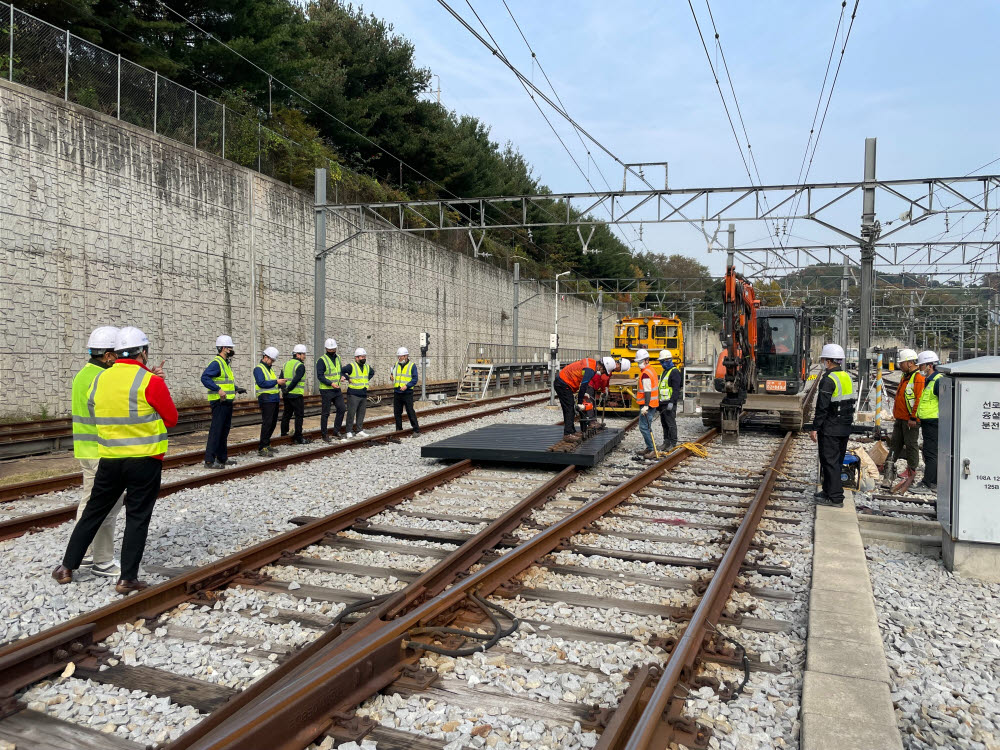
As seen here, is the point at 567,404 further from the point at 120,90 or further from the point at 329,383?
the point at 120,90

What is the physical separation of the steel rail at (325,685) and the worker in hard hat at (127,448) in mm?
2131

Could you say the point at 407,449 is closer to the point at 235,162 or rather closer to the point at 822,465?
the point at 822,465

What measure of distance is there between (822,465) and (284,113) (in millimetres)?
25937

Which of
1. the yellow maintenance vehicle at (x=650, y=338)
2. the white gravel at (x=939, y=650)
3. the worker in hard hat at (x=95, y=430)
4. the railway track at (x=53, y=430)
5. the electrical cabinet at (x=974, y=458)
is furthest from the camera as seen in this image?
the yellow maintenance vehicle at (x=650, y=338)

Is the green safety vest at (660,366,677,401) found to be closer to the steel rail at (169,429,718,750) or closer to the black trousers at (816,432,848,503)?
the black trousers at (816,432,848,503)

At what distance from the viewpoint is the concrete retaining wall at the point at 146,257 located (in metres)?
13.5

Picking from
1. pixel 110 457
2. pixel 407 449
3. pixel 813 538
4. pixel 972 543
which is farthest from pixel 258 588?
pixel 407 449

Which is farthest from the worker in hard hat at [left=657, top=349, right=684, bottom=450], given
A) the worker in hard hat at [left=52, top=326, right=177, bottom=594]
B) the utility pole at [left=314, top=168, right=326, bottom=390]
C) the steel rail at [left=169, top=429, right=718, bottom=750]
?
the utility pole at [left=314, top=168, right=326, bottom=390]

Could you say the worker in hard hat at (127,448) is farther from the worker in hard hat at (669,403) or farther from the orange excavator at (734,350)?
the orange excavator at (734,350)

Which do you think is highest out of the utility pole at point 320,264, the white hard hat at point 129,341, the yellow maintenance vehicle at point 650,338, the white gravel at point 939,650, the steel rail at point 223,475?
the utility pole at point 320,264

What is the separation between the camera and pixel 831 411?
845 centimetres

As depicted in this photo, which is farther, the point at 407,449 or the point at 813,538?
the point at 407,449

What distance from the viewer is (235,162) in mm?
20094

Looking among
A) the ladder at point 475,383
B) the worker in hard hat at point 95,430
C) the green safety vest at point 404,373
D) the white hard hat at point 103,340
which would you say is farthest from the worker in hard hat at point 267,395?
the ladder at point 475,383
